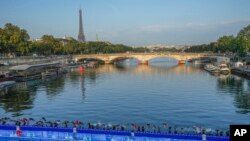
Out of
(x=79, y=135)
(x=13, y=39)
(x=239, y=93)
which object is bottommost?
(x=239, y=93)

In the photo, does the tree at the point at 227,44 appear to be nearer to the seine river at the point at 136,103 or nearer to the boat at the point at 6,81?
the seine river at the point at 136,103

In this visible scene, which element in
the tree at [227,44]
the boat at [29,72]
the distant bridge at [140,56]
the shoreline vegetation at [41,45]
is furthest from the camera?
the distant bridge at [140,56]

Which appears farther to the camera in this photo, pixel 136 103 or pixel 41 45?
pixel 41 45

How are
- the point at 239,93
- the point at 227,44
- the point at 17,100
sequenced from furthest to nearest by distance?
the point at 227,44, the point at 239,93, the point at 17,100

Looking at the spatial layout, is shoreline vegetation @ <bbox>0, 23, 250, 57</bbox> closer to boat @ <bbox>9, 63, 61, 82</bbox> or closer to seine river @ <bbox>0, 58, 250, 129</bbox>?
boat @ <bbox>9, 63, 61, 82</bbox>

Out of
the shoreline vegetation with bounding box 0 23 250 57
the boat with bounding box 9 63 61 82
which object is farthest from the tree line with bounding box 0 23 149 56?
the boat with bounding box 9 63 61 82

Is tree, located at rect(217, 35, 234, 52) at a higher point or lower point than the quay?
higher

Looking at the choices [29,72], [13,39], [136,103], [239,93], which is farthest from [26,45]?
[239,93]

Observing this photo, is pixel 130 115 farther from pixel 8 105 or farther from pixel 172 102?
pixel 8 105

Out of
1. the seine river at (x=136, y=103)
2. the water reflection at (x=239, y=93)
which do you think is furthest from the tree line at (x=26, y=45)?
the water reflection at (x=239, y=93)

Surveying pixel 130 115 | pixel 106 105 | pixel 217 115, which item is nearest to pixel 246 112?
pixel 217 115

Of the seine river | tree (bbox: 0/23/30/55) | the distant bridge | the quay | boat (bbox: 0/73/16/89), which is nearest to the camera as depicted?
the quay

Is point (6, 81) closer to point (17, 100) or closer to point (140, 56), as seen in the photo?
point (17, 100)

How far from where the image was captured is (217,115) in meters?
36.5
